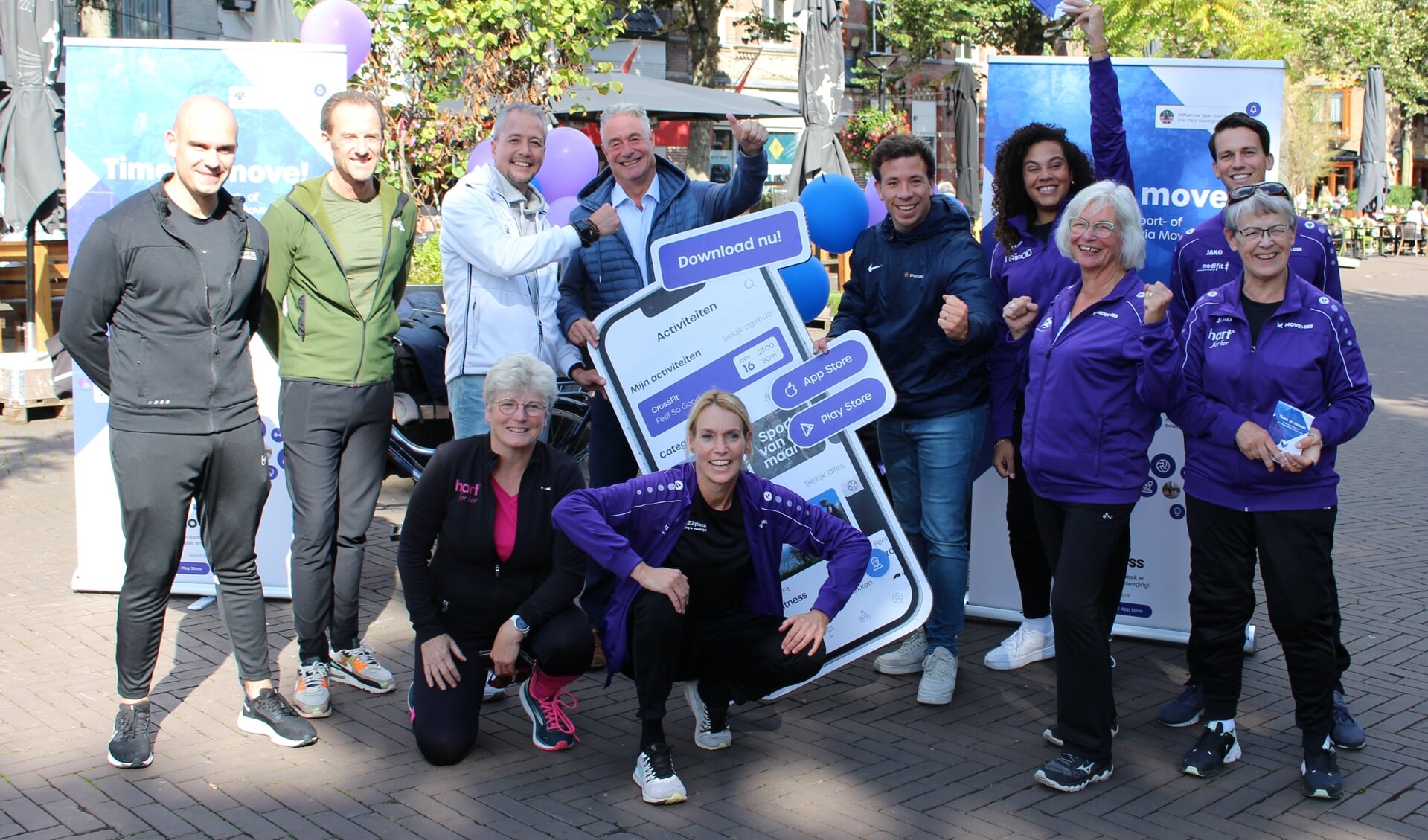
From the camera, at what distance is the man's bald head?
12.9 feet

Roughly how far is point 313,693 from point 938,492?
7.67 ft

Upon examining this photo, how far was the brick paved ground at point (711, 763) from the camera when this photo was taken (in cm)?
371

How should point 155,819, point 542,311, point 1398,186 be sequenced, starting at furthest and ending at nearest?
point 1398,186 → point 542,311 → point 155,819

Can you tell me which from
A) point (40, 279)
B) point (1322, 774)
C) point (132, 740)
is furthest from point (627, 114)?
point (40, 279)

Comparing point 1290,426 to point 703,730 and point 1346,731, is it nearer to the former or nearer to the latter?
point 1346,731

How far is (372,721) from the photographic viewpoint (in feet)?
14.7

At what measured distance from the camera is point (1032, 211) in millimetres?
4828

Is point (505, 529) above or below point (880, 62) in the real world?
below

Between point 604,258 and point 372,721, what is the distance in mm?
1894

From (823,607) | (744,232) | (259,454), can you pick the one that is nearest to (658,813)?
(823,607)

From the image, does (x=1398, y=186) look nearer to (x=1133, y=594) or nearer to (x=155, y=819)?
(x=1133, y=594)

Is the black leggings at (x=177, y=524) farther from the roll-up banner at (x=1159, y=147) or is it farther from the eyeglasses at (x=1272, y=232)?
the eyeglasses at (x=1272, y=232)

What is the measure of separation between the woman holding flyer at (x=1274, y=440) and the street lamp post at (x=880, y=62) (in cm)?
3147

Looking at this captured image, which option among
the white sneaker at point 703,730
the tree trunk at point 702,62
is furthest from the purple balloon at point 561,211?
the tree trunk at point 702,62
